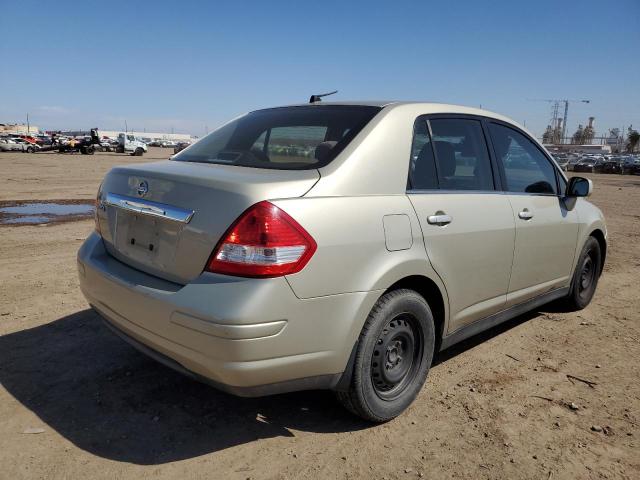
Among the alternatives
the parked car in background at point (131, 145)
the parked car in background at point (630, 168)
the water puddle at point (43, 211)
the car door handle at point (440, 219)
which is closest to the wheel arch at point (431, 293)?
the car door handle at point (440, 219)

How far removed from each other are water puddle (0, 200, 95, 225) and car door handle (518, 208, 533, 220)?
8.02 meters

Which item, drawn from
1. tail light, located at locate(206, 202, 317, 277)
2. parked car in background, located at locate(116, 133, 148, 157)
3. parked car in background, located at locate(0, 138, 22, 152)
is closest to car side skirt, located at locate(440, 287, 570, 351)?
tail light, located at locate(206, 202, 317, 277)

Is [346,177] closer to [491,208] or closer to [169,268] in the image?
[169,268]

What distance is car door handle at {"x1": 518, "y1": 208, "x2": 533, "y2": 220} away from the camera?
141 inches

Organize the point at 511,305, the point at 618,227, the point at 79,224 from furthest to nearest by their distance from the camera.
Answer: the point at 618,227
the point at 79,224
the point at 511,305

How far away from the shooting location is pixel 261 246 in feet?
7.12

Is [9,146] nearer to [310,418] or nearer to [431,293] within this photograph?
[310,418]

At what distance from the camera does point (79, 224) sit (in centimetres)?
854

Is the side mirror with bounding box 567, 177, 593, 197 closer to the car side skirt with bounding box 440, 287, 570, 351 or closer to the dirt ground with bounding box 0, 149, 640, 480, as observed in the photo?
the car side skirt with bounding box 440, 287, 570, 351

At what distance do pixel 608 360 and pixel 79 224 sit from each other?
7963 millimetres

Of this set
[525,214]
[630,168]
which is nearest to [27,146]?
[525,214]

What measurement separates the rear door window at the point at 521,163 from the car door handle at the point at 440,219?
93 centimetres

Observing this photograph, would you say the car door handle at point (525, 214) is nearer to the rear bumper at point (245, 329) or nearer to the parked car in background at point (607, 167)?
the rear bumper at point (245, 329)

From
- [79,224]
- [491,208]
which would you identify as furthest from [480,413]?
[79,224]
